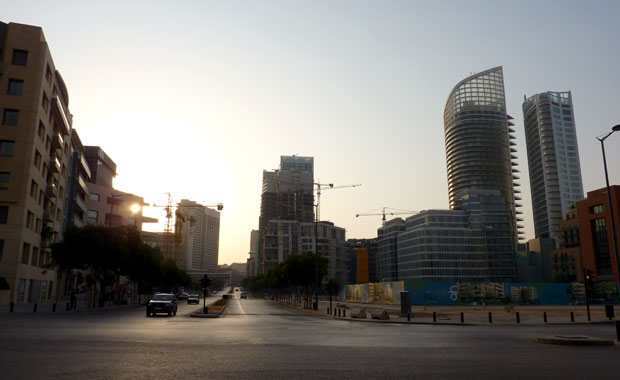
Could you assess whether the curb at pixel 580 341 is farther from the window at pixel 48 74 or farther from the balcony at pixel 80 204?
the balcony at pixel 80 204

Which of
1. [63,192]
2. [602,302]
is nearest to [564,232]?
[602,302]

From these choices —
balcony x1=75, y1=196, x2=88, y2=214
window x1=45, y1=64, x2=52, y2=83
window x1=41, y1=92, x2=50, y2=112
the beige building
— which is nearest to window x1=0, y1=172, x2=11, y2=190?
the beige building

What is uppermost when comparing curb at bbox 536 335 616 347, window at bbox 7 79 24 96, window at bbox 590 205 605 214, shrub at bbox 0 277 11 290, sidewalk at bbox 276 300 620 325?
window at bbox 7 79 24 96

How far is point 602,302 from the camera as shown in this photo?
277 ft

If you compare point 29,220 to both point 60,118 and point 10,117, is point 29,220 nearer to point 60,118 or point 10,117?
point 10,117

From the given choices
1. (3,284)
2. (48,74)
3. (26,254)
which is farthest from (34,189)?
(48,74)

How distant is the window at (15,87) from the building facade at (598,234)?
122 meters

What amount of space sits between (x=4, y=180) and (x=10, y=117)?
794 cm

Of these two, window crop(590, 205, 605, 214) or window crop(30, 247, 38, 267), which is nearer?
window crop(30, 247, 38, 267)

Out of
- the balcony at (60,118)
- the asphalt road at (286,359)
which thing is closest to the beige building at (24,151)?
the balcony at (60,118)

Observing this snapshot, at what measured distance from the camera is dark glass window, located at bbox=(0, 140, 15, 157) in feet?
187

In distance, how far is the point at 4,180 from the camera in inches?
2223

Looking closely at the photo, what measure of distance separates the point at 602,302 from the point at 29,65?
98515 millimetres

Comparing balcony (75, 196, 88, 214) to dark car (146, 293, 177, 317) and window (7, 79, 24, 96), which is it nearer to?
window (7, 79, 24, 96)
